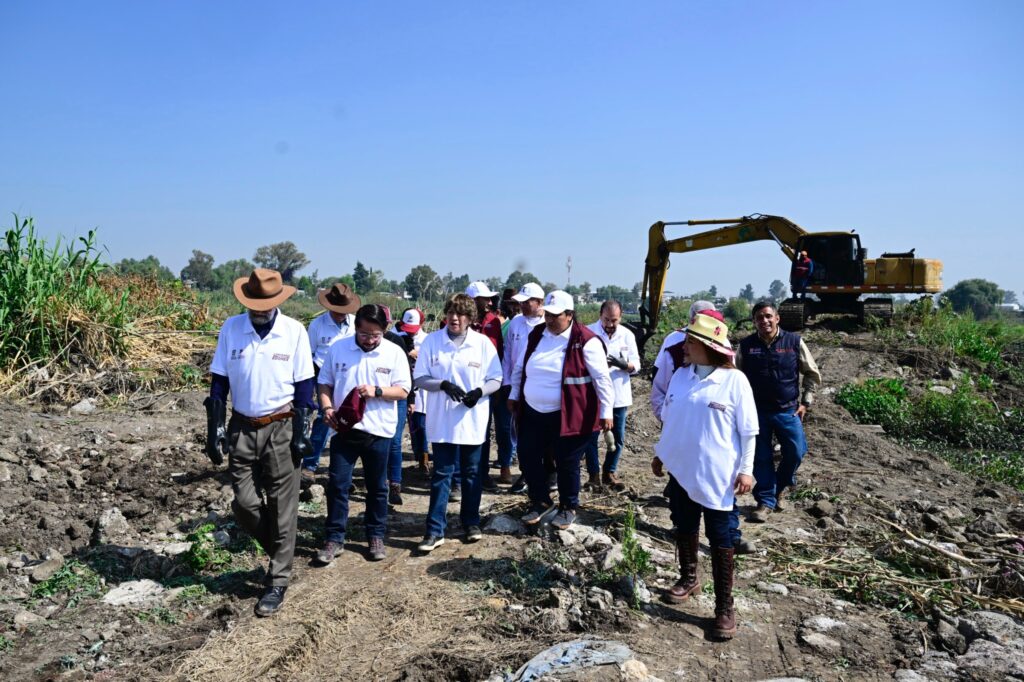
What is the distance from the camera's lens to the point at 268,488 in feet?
16.5

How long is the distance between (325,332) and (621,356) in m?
2.95

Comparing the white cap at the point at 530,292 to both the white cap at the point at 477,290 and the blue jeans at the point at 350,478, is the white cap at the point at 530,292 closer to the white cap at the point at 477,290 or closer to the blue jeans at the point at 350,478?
the white cap at the point at 477,290

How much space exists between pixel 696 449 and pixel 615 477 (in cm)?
360

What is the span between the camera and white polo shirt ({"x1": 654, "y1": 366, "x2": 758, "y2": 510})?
15.1ft

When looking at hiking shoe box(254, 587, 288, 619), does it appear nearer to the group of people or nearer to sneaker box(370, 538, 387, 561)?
the group of people

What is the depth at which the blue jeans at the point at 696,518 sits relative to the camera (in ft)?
15.2

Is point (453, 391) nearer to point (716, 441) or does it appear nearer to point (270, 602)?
point (270, 602)

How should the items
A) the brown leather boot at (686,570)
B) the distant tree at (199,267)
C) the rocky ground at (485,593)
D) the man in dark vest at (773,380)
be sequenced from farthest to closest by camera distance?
the distant tree at (199,267) < the man in dark vest at (773,380) < the brown leather boot at (686,570) < the rocky ground at (485,593)

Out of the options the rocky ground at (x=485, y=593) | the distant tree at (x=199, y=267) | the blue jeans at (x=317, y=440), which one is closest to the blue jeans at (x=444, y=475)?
the rocky ground at (x=485, y=593)

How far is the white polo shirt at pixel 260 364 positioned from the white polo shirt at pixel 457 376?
112 cm

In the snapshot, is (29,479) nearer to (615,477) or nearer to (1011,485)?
(615,477)

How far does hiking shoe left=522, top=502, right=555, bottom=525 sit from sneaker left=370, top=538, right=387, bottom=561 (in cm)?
124

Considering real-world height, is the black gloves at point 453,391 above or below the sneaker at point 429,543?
above

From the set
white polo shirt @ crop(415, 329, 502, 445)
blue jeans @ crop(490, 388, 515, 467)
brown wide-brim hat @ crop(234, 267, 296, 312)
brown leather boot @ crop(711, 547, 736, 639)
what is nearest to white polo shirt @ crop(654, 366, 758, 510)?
brown leather boot @ crop(711, 547, 736, 639)
